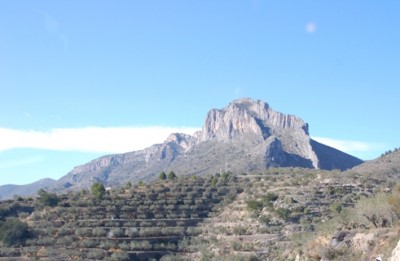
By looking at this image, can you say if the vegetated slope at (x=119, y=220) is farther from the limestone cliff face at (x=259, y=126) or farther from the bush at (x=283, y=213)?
the limestone cliff face at (x=259, y=126)

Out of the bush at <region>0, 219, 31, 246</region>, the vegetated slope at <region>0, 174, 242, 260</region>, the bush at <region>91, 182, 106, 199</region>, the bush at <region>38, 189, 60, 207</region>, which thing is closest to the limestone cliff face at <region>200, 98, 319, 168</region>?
the vegetated slope at <region>0, 174, 242, 260</region>

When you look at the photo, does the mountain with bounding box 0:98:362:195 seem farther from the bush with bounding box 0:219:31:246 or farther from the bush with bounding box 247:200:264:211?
the bush with bounding box 0:219:31:246

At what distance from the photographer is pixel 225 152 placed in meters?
132

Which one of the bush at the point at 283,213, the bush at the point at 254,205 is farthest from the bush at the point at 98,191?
the bush at the point at 283,213

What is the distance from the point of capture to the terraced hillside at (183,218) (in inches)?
1924

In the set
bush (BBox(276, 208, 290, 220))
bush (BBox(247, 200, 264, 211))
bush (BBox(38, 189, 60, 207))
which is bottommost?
bush (BBox(276, 208, 290, 220))

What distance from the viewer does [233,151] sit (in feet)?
431

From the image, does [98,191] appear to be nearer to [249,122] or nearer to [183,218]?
[183,218]

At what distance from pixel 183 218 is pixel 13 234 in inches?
698

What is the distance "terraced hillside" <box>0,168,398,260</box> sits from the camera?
48875mm

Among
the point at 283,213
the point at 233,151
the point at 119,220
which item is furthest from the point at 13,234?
the point at 233,151

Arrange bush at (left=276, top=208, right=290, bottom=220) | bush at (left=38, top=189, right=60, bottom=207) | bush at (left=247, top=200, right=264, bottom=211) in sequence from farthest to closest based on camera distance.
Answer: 1. bush at (left=38, top=189, right=60, bottom=207)
2. bush at (left=247, top=200, right=264, bottom=211)
3. bush at (left=276, top=208, right=290, bottom=220)

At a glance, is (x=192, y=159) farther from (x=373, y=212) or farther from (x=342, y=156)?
(x=373, y=212)

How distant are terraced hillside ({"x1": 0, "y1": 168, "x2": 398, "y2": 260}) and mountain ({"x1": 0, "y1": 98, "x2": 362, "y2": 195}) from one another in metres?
33.6
